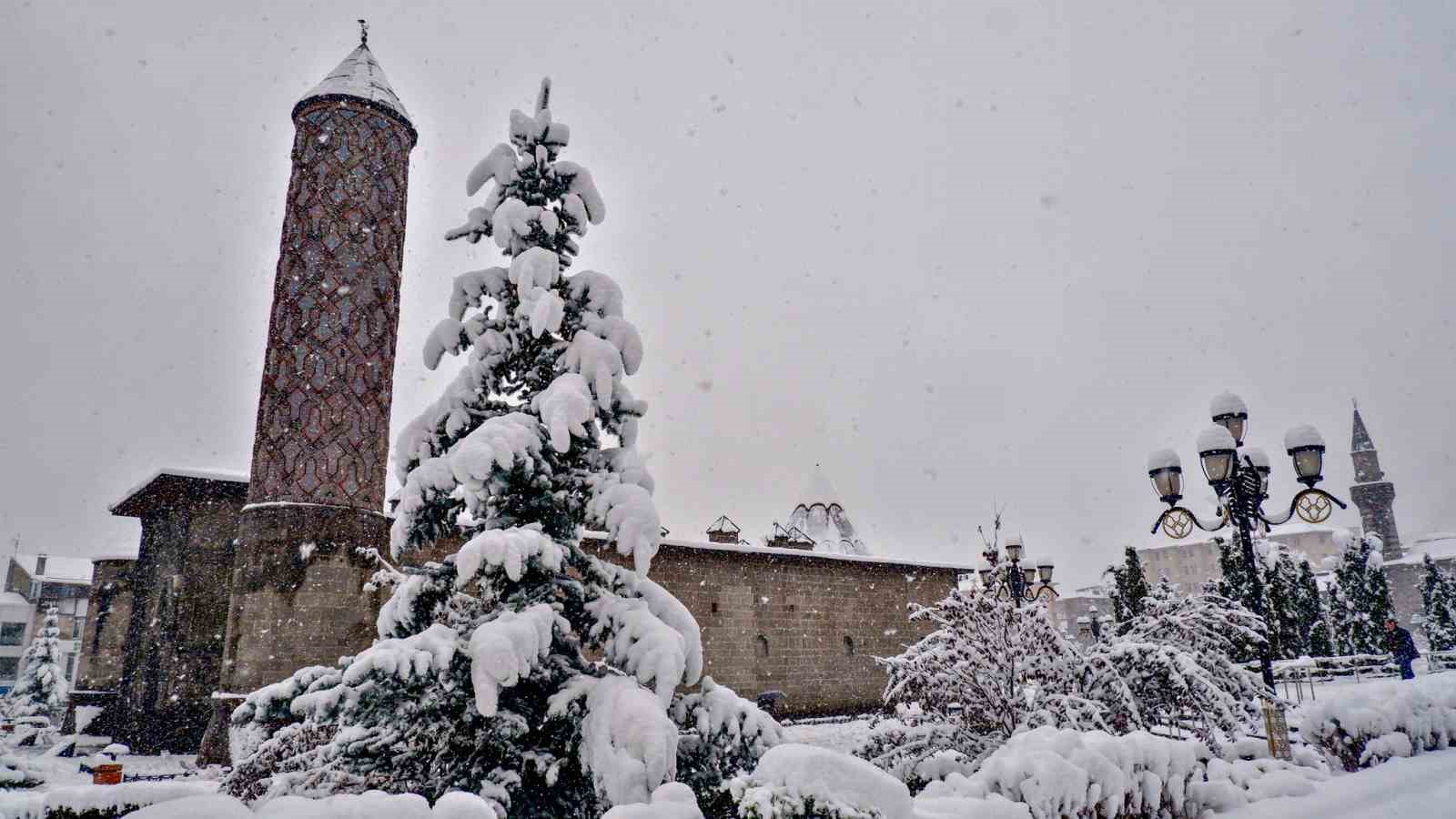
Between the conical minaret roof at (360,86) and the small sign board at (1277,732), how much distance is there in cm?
1571

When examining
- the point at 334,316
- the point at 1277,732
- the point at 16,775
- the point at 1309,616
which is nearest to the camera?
the point at 1277,732

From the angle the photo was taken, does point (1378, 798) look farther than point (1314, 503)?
No

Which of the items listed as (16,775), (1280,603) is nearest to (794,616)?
(16,775)

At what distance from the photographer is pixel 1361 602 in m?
31.7

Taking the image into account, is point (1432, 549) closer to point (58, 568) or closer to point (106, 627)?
point (106, 627)

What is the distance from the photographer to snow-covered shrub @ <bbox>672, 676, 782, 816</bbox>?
5.48 metres

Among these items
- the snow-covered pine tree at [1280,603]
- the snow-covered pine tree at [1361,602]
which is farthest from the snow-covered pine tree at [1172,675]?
the snow-covered pine tree at [1361,602]

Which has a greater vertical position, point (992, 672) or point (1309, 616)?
point (992, 672)

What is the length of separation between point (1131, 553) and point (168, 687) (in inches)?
1104

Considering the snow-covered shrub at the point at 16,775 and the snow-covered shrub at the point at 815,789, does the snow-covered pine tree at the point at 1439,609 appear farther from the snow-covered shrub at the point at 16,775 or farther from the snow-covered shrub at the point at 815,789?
the snow-covered shrub at the point at 16,775

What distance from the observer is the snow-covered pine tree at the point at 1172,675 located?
22.7 feet

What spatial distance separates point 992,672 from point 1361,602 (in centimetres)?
3374

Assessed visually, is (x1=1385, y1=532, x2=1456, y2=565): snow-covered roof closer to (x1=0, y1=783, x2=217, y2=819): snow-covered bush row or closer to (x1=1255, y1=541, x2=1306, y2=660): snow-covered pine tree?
(x1=1255, y1=541, x2=1306, y2=660): snow-covered pine tree

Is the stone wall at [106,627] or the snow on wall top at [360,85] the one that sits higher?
the snow on wall top at [360,85]
